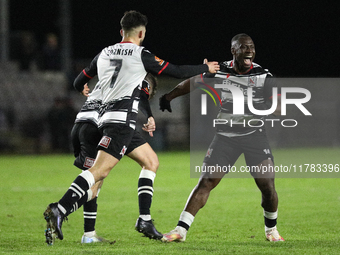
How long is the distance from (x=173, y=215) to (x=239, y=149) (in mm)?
2524

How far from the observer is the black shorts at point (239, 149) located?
5.71m

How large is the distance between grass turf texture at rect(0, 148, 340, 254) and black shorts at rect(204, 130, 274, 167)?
869 mm

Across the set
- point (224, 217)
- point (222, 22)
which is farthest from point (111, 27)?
point (224, 217)

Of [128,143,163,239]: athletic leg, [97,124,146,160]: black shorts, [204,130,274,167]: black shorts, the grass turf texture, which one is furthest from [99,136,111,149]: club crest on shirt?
[204,130,274,167]: black shorts

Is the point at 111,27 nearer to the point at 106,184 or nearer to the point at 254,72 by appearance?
the point at 106,184

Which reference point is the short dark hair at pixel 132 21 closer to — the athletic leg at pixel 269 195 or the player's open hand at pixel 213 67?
the player's open hand at pixel 213 67

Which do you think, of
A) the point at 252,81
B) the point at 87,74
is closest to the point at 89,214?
the point at 87,74

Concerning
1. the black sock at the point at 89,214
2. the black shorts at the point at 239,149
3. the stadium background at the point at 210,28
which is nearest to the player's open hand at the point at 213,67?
the black shorts at the point at 239,149

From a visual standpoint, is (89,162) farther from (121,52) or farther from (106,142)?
(121,52)

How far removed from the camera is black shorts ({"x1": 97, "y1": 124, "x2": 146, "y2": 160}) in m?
5.23

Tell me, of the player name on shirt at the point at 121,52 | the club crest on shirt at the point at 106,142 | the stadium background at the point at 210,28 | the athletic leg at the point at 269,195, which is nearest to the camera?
the club crest on shirt at the point at 106,142

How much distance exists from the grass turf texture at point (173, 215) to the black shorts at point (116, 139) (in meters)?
0.96

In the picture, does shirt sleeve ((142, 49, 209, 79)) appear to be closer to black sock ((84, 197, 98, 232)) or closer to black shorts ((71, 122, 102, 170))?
black shorts ((71, 122, 102, 170))

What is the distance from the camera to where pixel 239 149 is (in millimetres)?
5805
